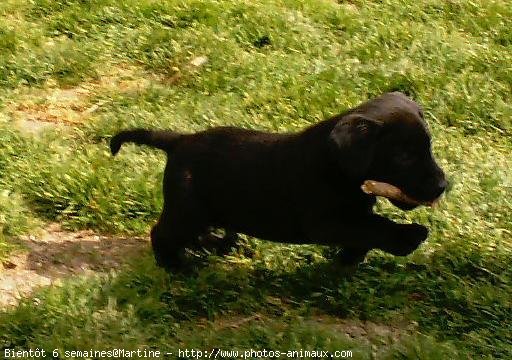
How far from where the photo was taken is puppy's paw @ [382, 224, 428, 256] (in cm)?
370

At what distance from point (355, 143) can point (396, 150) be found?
8.9 inches

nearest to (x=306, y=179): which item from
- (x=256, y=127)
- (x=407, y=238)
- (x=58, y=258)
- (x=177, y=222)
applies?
(x=407, y=238)

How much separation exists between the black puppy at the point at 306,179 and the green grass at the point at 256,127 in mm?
270

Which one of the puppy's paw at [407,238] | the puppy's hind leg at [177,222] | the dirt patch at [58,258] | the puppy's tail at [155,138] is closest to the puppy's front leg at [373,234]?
the puppy's paw at [407,238]

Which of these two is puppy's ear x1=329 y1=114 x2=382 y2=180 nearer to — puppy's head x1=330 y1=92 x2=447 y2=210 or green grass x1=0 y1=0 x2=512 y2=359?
puppy's head x1=330 y1=92 x2=447 y2=210

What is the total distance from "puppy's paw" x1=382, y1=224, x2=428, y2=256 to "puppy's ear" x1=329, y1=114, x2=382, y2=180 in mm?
348

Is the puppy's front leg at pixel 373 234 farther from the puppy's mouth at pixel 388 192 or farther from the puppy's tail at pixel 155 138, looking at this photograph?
the puppy's tail at pixel 155 138

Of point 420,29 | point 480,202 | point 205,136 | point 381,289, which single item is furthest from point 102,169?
point 420,29

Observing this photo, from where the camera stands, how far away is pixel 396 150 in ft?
11.8

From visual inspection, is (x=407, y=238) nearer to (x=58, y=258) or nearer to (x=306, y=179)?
(x=306, y=179)

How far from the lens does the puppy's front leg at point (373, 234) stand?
12.1 ft

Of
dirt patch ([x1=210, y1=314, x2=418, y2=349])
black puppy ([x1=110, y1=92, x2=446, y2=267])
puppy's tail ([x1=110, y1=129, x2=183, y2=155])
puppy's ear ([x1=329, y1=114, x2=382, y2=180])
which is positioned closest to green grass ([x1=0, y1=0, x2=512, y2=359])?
dirt patch ([x1=210, y1=314, x2=418, y2=349])

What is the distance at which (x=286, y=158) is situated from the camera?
3791 millimetres

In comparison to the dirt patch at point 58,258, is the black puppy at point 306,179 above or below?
above
